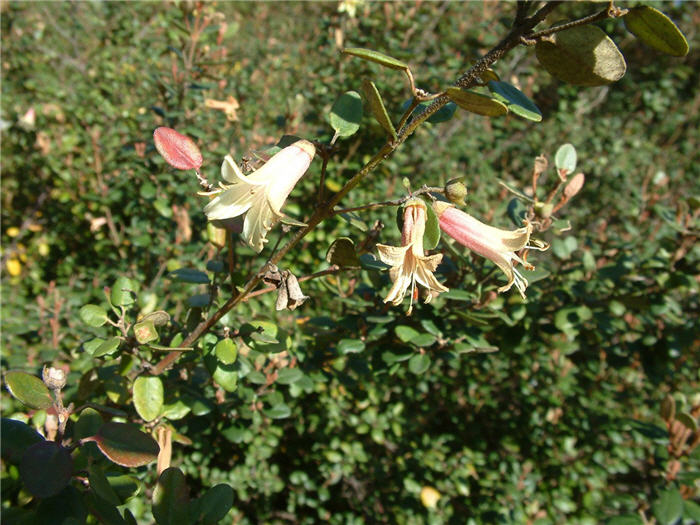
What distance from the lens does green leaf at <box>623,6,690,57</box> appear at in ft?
2.19

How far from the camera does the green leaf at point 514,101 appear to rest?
0.79m

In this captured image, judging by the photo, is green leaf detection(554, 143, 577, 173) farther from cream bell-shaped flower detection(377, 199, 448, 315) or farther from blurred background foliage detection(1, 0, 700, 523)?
cream bell-shaped flower detection(377, 199, 448, 315)

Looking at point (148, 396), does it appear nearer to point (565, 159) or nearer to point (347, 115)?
point (347, 115)

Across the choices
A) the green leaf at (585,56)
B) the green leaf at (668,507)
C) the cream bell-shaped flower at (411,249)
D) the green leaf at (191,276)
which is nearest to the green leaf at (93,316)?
the green leaf at (191,276)

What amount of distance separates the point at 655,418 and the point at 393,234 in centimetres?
177

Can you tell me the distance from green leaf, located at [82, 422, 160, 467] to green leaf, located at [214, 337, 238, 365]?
0.21 meters

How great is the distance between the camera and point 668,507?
61.8 inches

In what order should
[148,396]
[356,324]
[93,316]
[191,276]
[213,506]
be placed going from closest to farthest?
[213,506], [148,396], [93,316], [191,276], [356,324]

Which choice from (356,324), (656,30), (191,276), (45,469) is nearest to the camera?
(656,30)

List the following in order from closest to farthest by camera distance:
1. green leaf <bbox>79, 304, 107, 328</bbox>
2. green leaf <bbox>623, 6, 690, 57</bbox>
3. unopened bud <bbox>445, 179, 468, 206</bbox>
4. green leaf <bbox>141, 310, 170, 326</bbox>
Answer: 1. green leaf <bbox>623, 6, 690, 57</bbox>
2. unopened bud <bbox>445, 179, 468, 206</bbox>
3. green leaf <bbox>141, 310, 170, 326</bbox>
4. green leaf <bbox>79, 304, 107, 328</bbox>

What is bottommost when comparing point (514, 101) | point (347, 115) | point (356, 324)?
point (356, 324)

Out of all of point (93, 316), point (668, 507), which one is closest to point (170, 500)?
point (93, 316)

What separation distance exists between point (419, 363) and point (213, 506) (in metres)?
0.68

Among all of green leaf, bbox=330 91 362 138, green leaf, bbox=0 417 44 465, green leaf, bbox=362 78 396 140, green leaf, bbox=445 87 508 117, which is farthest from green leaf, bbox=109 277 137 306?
green leaf, bbox=445 87 508 117
